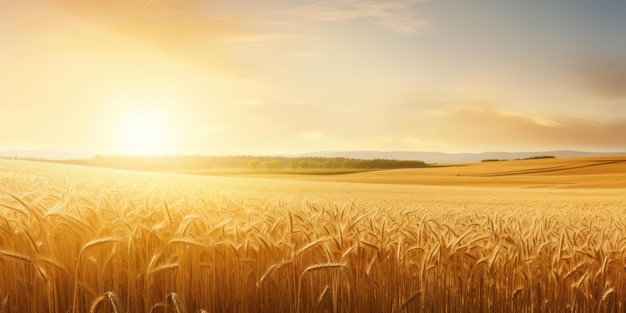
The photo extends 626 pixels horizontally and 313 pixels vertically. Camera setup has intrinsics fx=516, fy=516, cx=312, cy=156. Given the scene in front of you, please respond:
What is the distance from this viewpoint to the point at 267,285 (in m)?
3.70

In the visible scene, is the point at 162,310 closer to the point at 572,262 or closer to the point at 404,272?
the point at 404,272

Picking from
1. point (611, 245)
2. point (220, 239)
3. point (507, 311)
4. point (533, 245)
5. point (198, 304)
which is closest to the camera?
point (198, 304)

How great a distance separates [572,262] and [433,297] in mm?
1793

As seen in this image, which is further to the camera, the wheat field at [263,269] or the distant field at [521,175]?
the distant field at [521,175]

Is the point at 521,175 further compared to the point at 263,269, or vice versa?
the point at 521,175

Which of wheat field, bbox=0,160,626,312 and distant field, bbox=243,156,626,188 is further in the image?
distant field, bbox=243,156,626,188

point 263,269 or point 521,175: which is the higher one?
point 263,269

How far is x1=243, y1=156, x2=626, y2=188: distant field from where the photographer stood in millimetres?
43469

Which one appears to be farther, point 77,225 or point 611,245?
point 611,245

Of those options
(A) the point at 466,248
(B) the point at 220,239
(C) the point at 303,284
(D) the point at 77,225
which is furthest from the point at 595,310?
(D) the point at 77,225

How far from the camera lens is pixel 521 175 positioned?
51.9m

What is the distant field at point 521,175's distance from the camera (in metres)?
43.5

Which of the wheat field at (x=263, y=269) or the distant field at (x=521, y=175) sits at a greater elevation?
the wheat field at (x=263, y=269)

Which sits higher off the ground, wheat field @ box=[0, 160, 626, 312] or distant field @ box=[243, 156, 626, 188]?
wheat field @ box=[0, 160, 626, 312]
